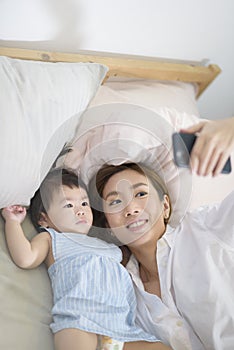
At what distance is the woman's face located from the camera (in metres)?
1.04

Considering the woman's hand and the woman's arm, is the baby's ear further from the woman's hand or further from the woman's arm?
the woman's hand

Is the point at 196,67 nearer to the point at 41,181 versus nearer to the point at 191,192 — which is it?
the point at 191,192

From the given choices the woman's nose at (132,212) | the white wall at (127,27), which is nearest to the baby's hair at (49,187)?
the woman's nose at (132,212)

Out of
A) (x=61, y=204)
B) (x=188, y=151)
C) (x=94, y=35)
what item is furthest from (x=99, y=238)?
(x=94, y=35)

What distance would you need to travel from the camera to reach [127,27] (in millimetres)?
1289

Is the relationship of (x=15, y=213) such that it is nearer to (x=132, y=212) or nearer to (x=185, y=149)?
(x=132, y=212)

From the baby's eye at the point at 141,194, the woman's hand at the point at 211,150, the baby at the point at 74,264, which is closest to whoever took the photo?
the woman's hand at the point at 211,150

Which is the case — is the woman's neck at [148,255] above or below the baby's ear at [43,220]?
below

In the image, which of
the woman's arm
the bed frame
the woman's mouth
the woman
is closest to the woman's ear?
the woman

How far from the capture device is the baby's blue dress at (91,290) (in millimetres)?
941

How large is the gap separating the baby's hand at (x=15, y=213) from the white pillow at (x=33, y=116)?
0.02 m

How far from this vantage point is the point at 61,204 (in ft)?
3.47

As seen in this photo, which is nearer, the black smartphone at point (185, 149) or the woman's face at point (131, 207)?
the black smartphone at point (185, 149)

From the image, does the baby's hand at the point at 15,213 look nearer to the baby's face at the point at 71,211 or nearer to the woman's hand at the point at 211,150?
the baby's face at the point at 71,211
